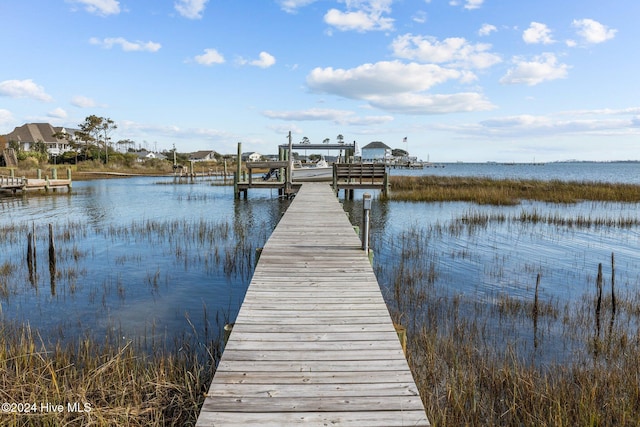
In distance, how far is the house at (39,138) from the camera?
70.7m

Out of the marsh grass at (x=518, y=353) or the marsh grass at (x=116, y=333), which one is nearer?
the marsh grass at (x=116, y=333)

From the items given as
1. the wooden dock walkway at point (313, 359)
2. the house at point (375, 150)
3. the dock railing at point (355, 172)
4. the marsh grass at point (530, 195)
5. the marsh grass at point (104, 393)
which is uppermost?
the house at point (375, 150)

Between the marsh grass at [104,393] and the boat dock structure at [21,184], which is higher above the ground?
the boat dock structure at [21,184]

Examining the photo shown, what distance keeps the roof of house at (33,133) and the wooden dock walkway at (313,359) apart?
265ft

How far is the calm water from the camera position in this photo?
25.3 feet

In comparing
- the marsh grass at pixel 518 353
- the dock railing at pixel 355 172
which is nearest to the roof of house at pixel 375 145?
the dock railing at pixel 355 172

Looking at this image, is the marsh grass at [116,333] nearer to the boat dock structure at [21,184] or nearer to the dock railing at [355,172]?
the dock railing at [355,172]

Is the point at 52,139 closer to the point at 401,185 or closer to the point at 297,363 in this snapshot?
the point at 401,185

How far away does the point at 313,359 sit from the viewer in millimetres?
3812

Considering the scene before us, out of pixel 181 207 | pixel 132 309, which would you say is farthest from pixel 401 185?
pixel 132 309

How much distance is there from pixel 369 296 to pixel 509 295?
4661 mm

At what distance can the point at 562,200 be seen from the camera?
2606 cm

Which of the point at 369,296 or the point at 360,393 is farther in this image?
the point at 369,296

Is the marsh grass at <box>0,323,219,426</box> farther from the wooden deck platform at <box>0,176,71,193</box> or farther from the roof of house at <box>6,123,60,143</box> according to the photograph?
the roof of house at <box>6,123,60,143</box>
